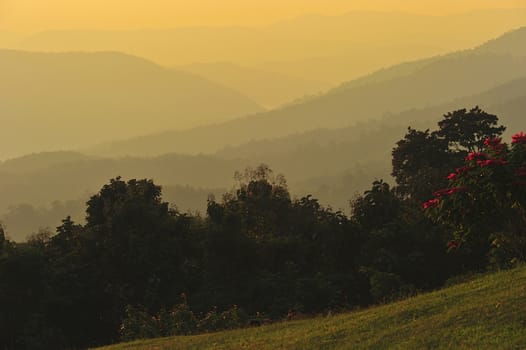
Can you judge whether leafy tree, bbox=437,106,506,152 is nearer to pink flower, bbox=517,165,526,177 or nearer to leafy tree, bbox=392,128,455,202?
leafy tree, bbox=392,128,455,202

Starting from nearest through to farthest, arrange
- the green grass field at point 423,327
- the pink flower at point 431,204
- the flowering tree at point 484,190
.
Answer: the green grass field at point 423,327, the flowering tree at point 484,190, the pink flower at point 431,204

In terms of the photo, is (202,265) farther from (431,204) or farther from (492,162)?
(492,162)

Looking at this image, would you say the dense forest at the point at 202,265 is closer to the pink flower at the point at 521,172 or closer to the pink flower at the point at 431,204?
the pink flower at the point at 431,204

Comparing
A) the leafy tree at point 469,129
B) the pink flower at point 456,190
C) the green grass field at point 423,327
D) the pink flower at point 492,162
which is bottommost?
the green grass field at point 423,327

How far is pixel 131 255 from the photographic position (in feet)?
125

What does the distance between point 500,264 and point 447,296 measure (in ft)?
26.3

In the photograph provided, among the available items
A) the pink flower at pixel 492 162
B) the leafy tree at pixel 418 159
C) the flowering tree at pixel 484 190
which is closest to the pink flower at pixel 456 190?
the flowering tree at pixel 484 190

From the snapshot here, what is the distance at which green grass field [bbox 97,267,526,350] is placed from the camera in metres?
13.3

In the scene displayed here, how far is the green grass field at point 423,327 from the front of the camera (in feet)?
43.7

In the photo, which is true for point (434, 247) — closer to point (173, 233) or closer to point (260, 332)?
point (173, 233)

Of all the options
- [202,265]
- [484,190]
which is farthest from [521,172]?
[202,265]

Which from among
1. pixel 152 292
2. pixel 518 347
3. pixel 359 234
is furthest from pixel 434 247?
pixel 518 347

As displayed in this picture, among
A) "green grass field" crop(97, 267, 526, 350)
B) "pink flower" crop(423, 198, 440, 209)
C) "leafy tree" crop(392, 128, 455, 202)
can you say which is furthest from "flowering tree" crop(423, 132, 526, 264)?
"leafy tree" crop(392, 128, 455, 202)

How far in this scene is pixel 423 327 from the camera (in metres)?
14.8
